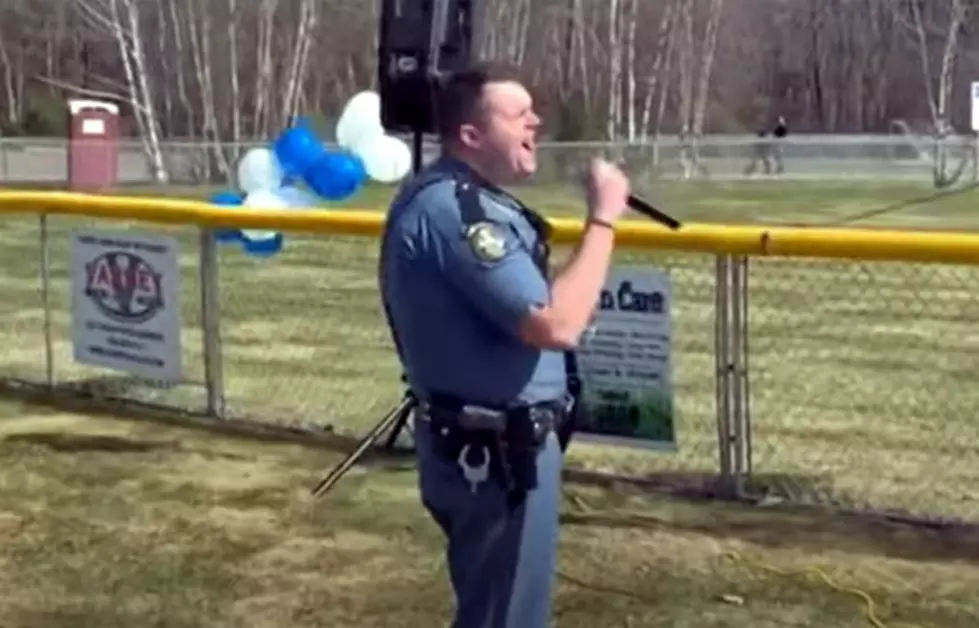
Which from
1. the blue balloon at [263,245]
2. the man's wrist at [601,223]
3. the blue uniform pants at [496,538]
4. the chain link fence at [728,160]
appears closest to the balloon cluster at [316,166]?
the blue balloon at [263,245]

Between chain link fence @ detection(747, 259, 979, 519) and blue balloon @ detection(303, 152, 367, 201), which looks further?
blue balloon @ detection(303, 152, 367, 201)

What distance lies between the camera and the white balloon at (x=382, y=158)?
1347 centimetres

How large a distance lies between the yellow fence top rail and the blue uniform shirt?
3113 millimetres

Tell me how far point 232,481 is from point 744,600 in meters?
2.79

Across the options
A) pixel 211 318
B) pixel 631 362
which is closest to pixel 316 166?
pixel 211 318

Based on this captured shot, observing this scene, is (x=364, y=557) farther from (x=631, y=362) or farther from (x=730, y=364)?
(x=730, y=364)

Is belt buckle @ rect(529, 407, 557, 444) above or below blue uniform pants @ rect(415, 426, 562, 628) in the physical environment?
above

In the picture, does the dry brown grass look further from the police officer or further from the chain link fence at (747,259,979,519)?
the police officer

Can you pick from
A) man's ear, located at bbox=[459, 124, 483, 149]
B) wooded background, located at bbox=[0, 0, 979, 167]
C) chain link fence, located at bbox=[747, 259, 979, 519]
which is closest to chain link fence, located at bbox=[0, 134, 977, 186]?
wooded background, located at bbox=[0, 0, 979, 167]

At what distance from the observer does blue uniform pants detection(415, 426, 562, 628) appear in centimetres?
409

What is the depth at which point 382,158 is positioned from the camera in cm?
1351

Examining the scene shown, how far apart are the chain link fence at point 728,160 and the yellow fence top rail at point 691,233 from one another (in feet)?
94.8

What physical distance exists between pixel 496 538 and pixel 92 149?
112 feet

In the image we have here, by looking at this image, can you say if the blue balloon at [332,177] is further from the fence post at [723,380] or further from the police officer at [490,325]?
the police officer at [490,325]
